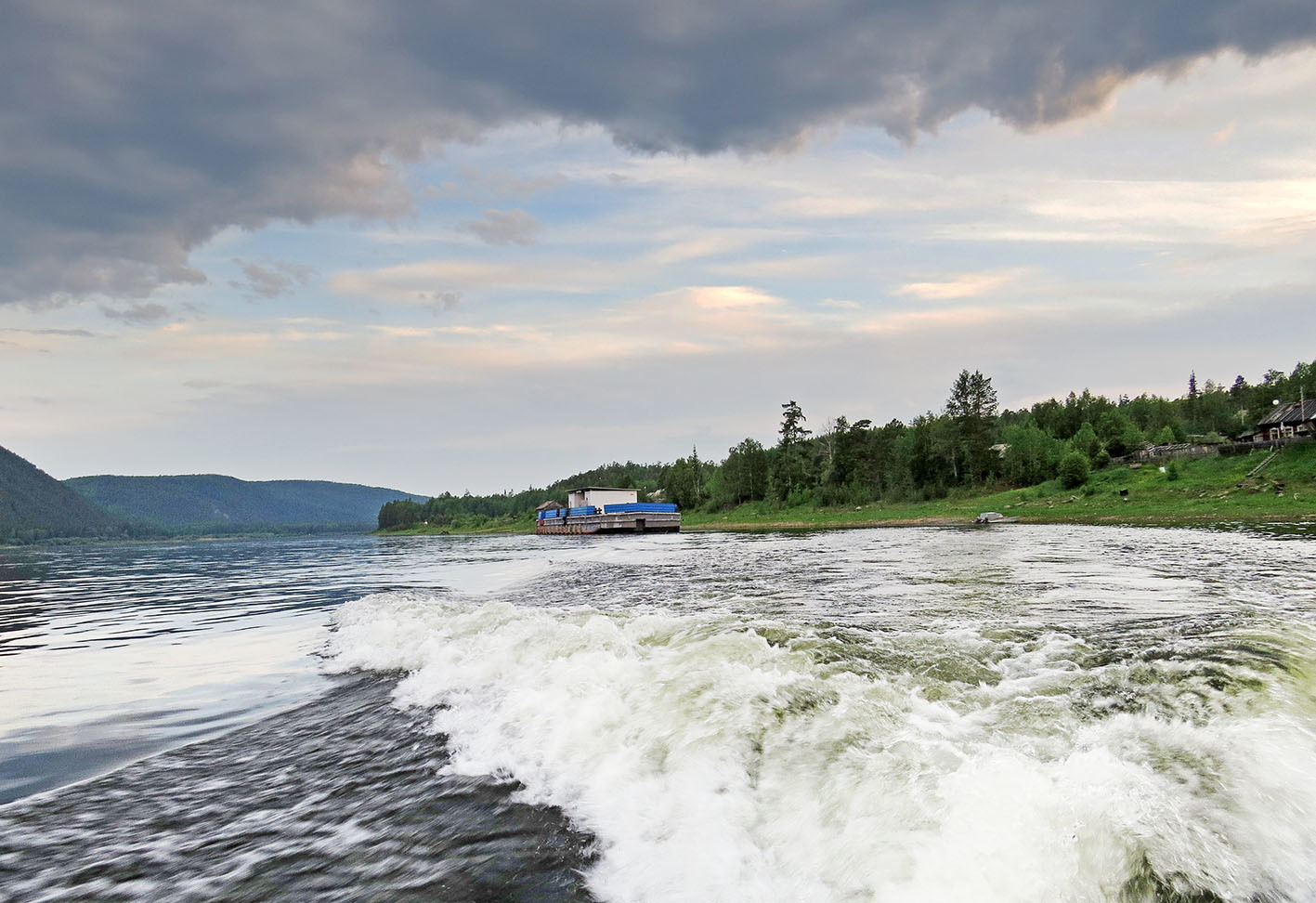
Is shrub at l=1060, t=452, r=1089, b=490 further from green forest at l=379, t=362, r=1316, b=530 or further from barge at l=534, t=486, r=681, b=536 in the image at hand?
barge at l=534, t=486, r=681, b=536

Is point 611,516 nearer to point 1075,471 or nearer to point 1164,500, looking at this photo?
point 1075,471

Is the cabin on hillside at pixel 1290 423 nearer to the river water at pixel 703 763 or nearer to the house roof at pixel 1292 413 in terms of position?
the house roof at pixel 1292 413

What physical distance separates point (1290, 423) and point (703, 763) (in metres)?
114

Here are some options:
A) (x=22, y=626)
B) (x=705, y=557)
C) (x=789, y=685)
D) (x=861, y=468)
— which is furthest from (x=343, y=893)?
(x=861, y=468)

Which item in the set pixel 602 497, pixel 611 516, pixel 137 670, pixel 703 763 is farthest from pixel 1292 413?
pixel 137 670

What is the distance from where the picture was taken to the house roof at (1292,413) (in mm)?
80931

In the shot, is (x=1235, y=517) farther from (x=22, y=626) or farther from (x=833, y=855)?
(x=22, y=626)

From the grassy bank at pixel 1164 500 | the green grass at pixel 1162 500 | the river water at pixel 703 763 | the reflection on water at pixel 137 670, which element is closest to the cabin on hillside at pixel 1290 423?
the grassy bank at pixel 1164 500

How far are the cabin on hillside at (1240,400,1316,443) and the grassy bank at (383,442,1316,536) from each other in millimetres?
12035

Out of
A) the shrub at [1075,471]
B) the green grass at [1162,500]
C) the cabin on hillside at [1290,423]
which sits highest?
the cabin on hillside at [1290,423]

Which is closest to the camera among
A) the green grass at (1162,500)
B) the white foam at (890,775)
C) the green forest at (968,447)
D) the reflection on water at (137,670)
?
the white foam at (890,775)

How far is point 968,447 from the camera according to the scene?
120m

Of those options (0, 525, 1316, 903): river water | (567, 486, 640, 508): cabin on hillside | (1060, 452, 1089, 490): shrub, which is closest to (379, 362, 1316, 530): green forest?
(1060, 452, 1089, 490): shrub

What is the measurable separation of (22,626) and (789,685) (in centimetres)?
2740
